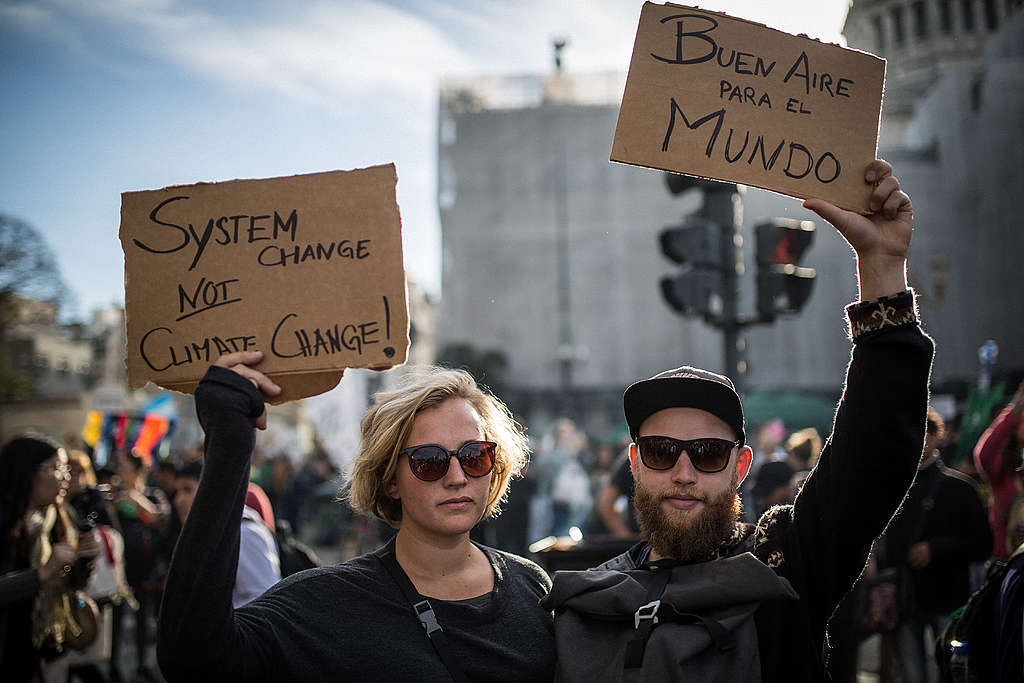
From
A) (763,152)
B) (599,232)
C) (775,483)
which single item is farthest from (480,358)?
(763,152)

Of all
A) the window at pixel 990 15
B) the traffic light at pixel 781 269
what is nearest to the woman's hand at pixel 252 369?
the traffic light at pixel 781 269

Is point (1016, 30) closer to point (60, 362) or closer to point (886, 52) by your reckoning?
point (886, 52)

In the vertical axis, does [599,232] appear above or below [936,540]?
above

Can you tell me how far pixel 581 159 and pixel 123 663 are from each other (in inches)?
1532

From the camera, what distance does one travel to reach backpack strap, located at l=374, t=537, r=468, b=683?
214 centimetres

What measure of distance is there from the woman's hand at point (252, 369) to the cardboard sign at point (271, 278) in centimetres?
4

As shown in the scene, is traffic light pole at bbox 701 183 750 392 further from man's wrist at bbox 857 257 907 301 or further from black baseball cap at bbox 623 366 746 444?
man's wrist at bbox 857 257 907 301

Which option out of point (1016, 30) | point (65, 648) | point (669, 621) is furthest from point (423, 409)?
point (1016, 30)

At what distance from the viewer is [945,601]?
5395 mm

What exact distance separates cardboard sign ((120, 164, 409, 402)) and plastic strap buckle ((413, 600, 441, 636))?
0.62m

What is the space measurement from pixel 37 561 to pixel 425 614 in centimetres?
296

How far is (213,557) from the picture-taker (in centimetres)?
174

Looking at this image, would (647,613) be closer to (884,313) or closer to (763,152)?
(884,313)

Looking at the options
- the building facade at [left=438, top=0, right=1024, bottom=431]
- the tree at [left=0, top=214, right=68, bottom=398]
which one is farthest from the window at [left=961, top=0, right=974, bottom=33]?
the tree at [left=0, top=214, right=68, bottom=398]
